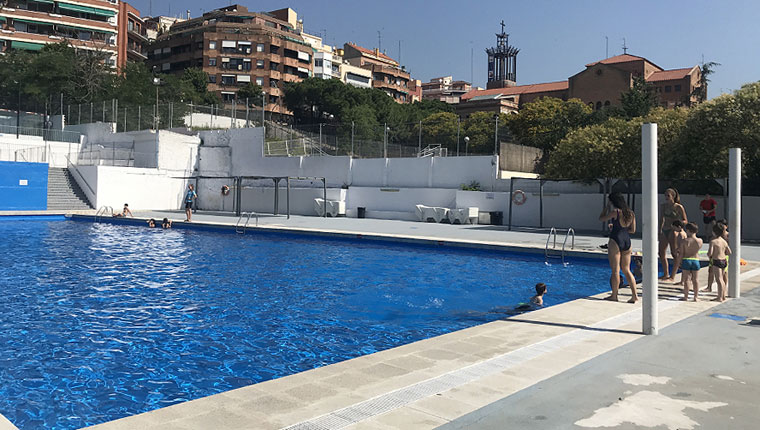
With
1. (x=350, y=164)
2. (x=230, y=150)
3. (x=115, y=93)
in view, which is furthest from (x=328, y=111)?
(x=350, y=164)

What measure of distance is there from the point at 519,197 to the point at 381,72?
90.0 meters

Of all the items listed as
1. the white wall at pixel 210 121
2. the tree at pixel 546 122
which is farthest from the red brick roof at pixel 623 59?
the white wall at pixel 210 121

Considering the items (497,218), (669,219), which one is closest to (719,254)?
(669,219)

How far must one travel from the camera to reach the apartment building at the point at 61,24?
69.2m

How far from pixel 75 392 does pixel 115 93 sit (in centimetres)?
5531

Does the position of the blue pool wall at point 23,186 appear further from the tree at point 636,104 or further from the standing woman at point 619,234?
the tree at point 636,104

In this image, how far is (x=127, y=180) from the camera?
35.9 m

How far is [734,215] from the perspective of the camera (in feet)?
28.4

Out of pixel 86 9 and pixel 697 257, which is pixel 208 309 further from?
pixel 86 9

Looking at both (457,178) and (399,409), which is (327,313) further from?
(457,178)

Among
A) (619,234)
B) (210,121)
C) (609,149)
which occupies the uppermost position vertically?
(210,121)

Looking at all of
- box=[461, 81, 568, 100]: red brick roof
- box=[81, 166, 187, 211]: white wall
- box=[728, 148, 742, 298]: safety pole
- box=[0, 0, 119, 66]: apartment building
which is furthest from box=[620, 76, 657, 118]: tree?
box=[0, 0, 119, 66]: apartment building

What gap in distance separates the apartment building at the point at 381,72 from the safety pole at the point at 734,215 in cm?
10350

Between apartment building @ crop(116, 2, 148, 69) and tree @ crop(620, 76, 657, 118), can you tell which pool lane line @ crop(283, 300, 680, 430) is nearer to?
tree @ crop(620, 76, 657, 118)
